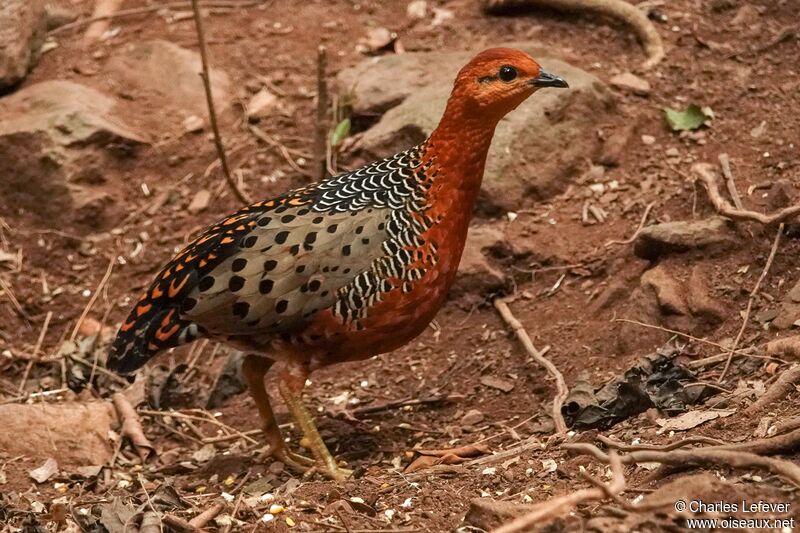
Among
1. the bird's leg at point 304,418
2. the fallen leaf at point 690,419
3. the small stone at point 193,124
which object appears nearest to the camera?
the fallen leaf at point 690,419

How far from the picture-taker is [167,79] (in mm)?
7863

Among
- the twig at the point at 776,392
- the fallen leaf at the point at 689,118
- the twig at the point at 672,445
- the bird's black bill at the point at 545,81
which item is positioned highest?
the bird's black bill at the point at 545,81

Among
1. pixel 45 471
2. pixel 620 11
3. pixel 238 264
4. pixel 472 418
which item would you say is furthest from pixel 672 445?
pixel 620 11

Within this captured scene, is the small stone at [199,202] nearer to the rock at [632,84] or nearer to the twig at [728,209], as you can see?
the rock at [632,84]

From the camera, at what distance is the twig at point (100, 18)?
8336mm

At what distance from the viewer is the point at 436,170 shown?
5070 mm

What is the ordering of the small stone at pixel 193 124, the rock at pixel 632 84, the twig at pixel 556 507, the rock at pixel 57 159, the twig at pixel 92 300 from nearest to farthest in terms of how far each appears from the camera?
the twig at pixel 556 507 → the twig at pixel 92 300 → the rock at pixel 632 84 → the rock at pixel 57 159 → the small stone at pixel 193 124

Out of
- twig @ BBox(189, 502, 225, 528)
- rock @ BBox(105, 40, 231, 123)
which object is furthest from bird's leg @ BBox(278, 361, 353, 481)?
rock @ BBox(105, 40, 231, 123)

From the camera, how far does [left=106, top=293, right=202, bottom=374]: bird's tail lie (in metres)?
5.01

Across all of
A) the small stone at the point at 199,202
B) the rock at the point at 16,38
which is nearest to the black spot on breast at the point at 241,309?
the small stone at the point at 199,202

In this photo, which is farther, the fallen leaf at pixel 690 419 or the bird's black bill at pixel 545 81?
the bird's black bill at pixel 545 81

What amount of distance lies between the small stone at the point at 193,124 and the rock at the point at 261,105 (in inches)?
13.0

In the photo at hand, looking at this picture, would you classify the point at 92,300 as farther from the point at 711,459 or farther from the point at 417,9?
the point at 711,459

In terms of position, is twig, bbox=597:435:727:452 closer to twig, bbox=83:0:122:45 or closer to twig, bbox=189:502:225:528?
twig, bbox=189:502:225:528
